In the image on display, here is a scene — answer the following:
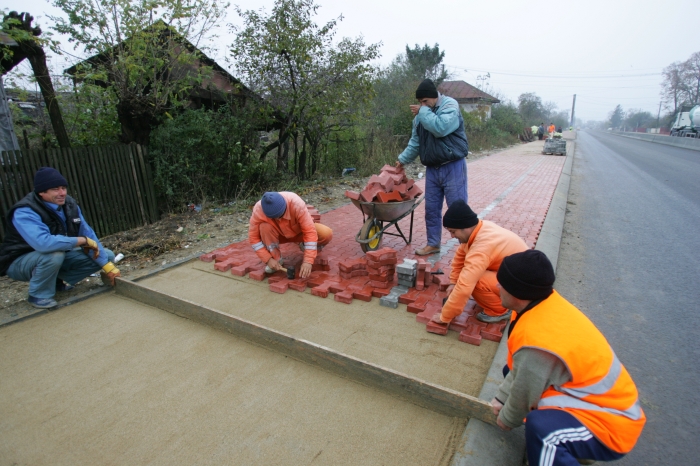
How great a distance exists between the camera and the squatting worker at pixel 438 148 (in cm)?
439

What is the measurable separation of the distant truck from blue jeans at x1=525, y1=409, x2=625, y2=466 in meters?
43.3

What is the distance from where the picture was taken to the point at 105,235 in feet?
20.2

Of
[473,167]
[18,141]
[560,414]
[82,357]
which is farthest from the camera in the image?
[473,167]

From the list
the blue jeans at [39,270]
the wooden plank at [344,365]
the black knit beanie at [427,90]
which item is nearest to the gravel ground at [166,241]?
the blue jeans at [39,270]

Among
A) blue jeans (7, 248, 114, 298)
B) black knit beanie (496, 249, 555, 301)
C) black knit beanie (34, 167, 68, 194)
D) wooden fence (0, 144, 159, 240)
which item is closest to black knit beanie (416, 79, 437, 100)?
black knit beanie (496, 249, 555, 301)

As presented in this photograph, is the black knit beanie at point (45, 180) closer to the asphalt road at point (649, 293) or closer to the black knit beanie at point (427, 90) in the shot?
the black knit beanie at point (427, 90)

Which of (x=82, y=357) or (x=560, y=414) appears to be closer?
(x=560, y=414)

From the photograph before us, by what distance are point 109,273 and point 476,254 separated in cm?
377

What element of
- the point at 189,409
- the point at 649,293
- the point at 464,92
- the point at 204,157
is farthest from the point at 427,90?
the point at 464,92

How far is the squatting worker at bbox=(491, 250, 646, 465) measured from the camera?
165 cm

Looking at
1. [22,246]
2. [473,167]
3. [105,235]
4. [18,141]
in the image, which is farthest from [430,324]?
→ [473,167]

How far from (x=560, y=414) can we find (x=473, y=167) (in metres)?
14.2

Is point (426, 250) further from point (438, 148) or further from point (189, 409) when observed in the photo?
point (189, 409)

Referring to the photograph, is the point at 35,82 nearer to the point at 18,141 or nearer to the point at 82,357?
the point at 18,141
